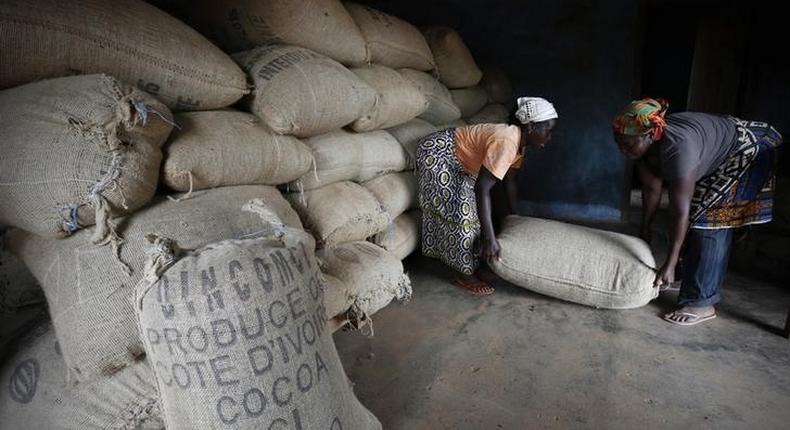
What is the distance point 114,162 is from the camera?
3.24 feet

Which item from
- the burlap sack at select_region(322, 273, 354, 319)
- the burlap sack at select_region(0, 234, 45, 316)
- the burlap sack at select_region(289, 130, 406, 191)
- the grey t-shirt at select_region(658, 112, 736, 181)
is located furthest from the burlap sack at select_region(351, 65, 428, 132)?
the burlap sack at select_region(0, 234, 45, 316)

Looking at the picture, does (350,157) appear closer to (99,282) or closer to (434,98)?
(434,98)

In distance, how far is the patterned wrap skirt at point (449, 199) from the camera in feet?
7.98

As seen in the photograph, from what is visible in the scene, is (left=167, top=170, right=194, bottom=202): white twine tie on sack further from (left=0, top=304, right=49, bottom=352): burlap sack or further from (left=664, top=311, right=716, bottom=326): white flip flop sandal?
(left=664, top=311, right=716, bottom=326): white flip flop sandal

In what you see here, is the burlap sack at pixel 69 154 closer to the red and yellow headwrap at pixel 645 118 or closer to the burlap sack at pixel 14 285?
the burlap sack at pixel 14 285

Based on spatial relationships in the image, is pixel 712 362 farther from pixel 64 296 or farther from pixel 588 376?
pixel 64 296

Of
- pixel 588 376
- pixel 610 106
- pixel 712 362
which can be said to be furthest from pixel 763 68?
pixel 588 376

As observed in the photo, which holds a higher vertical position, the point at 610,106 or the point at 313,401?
the point at 610,106

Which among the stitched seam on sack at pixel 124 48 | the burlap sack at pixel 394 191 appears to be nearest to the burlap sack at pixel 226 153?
the stitched seam on sack at pixel 124 48

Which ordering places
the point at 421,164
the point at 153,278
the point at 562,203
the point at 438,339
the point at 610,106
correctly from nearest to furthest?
the point at 153,278 < the point at 438,339 < the point at 421,164 < the point at 610,106 < the point at 562,203

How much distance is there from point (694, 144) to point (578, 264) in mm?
725

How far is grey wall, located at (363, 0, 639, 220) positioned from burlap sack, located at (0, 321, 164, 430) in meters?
3.52

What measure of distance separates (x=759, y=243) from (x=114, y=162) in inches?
143

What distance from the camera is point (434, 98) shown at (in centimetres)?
284
